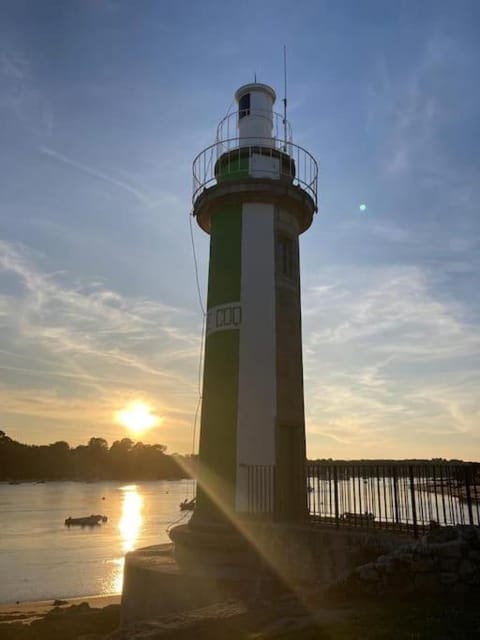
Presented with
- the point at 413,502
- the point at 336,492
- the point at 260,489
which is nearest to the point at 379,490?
the point at 336,492

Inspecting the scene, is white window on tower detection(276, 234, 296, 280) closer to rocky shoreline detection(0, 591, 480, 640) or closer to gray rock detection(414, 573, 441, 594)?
rocky shoreline detection(0, 591, 480, 640)

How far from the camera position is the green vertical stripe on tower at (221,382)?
13117 mm

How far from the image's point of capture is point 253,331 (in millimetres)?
13617

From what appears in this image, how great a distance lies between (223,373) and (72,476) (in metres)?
161

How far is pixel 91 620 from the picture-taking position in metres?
19.8

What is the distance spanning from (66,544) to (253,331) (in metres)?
43.0

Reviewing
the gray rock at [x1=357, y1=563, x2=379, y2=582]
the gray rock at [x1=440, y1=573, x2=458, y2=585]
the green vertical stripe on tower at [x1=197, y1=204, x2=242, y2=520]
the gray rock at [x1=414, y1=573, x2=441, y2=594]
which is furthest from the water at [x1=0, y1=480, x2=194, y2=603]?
the gray rock at [x1=440, y1=573, x2=458, y2=585]

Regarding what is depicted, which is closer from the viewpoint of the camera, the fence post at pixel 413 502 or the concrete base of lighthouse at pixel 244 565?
the fence post at pixel 413 502

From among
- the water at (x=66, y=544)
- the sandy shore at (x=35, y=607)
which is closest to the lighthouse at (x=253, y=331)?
the sandy shore at (x=35, y=607)

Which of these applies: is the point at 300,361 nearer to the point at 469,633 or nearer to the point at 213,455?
the point at 213,455

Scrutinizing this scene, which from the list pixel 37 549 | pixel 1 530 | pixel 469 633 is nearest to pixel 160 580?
pixel 469 633

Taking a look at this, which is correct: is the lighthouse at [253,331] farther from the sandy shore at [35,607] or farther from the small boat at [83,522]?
the small boat at [83,522]

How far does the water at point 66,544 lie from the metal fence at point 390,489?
78.5 feet

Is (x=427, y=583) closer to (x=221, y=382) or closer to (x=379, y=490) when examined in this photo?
(x=379, y=490)
